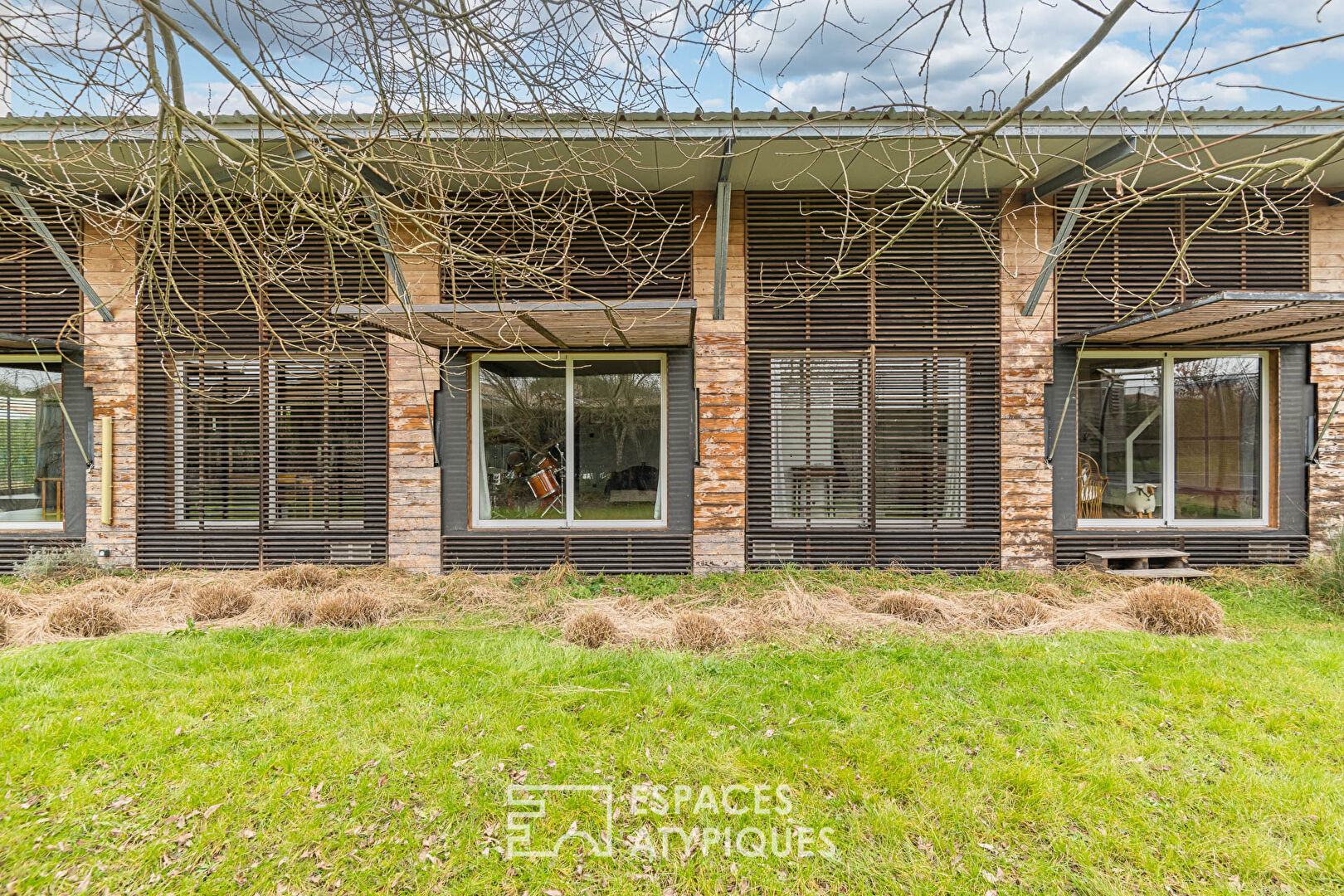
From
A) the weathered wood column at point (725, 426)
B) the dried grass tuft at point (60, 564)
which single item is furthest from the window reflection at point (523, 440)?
the dried grass tuft at point (60, 564)

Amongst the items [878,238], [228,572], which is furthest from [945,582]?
[228,572]

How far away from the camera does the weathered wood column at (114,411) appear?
631 cm

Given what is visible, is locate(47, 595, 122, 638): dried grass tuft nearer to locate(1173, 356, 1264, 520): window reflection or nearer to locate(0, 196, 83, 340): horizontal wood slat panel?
locate(0, 196, 83, 340): horizontal wood slat panel

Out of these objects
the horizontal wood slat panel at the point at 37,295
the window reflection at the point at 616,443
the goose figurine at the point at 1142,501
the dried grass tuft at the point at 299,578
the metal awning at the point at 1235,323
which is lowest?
the dried grass tuft at the point at 299,578

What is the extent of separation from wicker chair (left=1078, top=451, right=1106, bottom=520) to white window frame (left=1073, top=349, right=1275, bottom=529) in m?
0.09

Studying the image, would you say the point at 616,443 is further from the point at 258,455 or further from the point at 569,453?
the point at 258,455

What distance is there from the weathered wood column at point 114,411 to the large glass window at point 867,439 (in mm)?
7041

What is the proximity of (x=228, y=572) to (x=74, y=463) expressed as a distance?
89.7 inches

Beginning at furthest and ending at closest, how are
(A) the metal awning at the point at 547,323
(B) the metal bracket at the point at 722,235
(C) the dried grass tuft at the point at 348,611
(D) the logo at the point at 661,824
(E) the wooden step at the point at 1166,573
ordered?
(E) the wooden step at the point at 1166,573
(B) the metal bracket at the point at 722,235
(C) the dried grass tuft at the point at 348,611
(A) the metal awning at the point at 547,323
(D) the logo at the point at 661,824

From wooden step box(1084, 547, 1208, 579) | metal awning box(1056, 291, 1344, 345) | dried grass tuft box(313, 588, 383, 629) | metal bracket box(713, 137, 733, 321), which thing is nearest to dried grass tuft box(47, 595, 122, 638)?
dried grass tuft box(313, 588, 383, 629)

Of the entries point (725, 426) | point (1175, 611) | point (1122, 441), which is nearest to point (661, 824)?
point (725, 426)

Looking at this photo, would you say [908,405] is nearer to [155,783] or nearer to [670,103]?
[670,103]

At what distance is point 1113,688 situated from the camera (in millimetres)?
3502

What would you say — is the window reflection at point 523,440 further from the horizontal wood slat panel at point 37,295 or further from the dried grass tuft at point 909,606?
the horizontal wood slat panel at point 37,295
